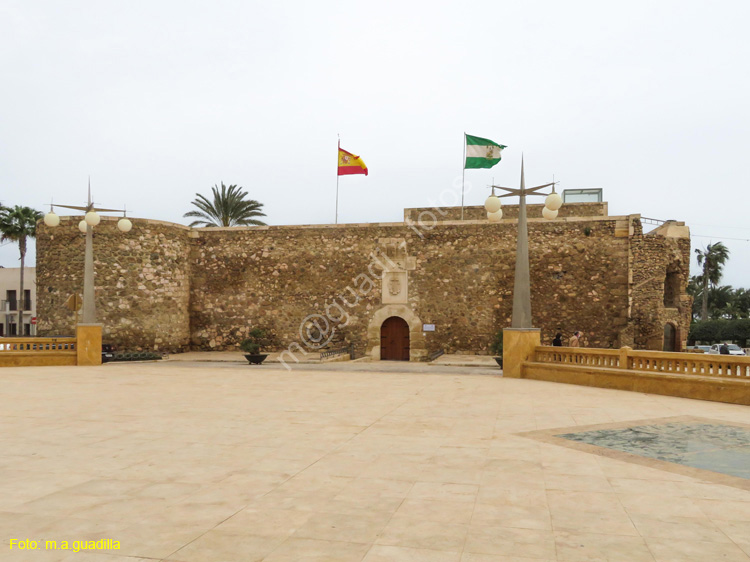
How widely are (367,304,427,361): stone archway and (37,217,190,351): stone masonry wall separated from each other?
26.3 feet

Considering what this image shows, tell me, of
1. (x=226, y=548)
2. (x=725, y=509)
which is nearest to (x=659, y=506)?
(x=725, y=509)

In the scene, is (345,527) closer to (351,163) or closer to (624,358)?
(624,358)

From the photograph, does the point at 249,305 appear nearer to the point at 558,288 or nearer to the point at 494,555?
the point at 558,288

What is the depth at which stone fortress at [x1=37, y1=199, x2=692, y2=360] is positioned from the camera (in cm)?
2167

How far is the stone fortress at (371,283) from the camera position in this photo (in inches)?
853

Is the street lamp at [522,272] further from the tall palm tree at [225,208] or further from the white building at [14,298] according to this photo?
the white building at [14,298]

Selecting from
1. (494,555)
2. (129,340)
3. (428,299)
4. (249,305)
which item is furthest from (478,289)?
(494,555)

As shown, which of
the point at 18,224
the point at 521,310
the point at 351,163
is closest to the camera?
the point at 521,310

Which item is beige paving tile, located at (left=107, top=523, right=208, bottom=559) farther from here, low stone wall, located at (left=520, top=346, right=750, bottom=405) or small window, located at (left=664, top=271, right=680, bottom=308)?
small window, located at (left=664, top=271, right=680, bottom=308)

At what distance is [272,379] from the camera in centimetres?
1335

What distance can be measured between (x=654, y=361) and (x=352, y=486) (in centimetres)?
886

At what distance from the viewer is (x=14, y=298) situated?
1836 inches

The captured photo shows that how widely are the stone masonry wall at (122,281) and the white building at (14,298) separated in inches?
1017

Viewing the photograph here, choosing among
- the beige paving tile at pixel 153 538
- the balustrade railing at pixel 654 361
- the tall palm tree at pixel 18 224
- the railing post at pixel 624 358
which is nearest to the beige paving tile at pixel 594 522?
the beige paving tile at pixel 153 538
